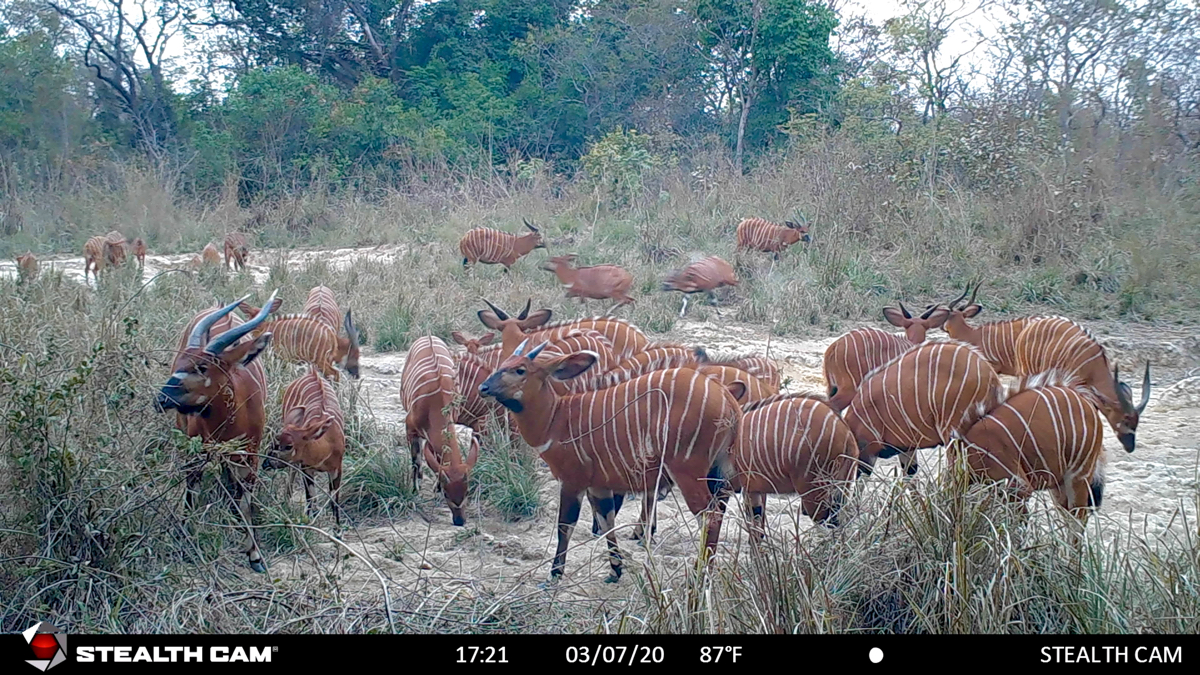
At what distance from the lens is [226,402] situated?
408 cm

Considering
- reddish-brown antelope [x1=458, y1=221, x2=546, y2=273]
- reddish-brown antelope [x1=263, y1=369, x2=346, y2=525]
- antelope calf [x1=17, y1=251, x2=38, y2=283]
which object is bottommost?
reddish-brown antelope [x1=263, y1=369, x2=346, y2=525]

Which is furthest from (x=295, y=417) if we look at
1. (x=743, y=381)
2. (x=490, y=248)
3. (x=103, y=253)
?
(x=103, y=253)

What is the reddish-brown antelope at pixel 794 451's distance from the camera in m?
4.11

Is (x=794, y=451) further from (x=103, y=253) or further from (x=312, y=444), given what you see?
(x=103, y=253)

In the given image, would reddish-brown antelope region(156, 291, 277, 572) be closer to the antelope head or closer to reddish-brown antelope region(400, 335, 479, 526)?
the antelope head

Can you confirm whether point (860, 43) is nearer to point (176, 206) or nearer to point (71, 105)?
A: point (176, 206)

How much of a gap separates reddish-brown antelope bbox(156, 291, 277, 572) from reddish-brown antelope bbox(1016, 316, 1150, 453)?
4296mm

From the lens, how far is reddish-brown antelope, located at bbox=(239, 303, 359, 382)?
6.62 metres

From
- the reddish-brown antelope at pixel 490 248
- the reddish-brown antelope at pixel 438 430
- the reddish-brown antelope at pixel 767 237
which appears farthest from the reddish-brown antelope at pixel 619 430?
the reddish-brown antelope at pixel 490 248

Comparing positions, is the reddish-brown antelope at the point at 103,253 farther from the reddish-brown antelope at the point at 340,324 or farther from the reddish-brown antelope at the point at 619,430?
the reddish-brown antelope at the point at 619,430

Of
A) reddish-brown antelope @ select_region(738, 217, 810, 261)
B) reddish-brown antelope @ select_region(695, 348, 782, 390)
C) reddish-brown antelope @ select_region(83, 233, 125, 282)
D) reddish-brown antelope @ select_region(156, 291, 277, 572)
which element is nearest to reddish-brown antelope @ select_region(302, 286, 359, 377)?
reddish-brown antelope @ select_region(156, 291, 277, 572)

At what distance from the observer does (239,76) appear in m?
21.8
